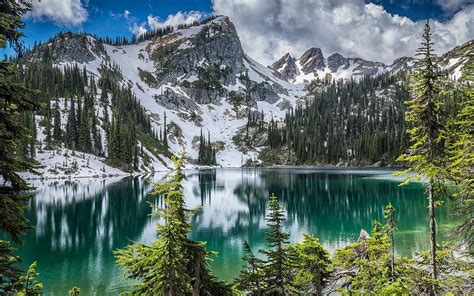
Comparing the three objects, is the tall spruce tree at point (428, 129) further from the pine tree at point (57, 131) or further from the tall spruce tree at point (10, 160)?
the pine tree at point (57, 131)

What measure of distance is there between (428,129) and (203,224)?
3707 centimetres

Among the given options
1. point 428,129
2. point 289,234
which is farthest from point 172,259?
point 428,129

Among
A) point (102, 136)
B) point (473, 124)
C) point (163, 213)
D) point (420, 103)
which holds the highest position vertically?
point (102, 136)

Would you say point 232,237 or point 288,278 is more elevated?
point 288,278

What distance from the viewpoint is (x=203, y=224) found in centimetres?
4538

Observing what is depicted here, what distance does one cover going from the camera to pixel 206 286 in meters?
9.92

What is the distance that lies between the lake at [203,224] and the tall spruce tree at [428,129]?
1764cm

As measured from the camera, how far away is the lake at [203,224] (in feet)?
88.7

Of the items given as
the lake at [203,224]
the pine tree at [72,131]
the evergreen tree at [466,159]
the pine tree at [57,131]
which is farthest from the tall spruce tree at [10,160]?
the pine tree at [72,131]

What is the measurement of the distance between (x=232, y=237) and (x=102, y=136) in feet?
409

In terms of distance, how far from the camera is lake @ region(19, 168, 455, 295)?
88.7 feet

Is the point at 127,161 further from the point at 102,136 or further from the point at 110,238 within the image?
the point at 110,238

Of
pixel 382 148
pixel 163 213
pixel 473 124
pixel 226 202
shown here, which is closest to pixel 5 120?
pixel 163 213

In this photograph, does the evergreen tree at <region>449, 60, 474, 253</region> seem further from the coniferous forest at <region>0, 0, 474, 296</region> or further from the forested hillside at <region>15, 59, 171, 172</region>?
the forested hillside at <region>15, 59, 171, 172</region>
